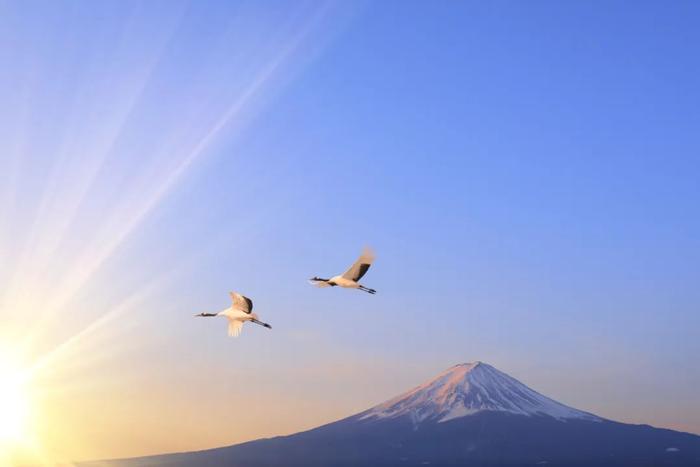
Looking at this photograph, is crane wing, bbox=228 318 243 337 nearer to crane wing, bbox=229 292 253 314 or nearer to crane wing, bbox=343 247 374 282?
crane wing, bbox=229 292 253 314

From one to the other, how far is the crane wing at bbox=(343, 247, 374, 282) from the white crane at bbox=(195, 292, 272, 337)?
6.88 m

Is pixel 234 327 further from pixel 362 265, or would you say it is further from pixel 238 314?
pixel 362 265

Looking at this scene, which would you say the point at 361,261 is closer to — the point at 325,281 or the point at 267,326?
the point at 325,281

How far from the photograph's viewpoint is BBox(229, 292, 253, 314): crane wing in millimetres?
50591

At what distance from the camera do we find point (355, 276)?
153 feet

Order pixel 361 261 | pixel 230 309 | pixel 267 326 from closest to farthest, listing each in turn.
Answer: pixel 361 261, pixel 267 326, pixel 230 309

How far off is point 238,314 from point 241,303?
33.8 inches

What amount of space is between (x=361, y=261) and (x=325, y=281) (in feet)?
13.6

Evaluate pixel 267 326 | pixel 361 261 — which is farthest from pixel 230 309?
pixel 361 261

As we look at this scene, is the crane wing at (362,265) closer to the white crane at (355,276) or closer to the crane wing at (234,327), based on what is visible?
the white crane at (355,276)

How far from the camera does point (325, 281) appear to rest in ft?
161

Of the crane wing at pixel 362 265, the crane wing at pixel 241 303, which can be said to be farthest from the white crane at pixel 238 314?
the crane wing at pixel 362 265

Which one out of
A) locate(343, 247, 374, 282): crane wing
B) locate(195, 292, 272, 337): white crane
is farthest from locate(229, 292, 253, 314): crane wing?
locate(343, 247, 374, 282): crane wing

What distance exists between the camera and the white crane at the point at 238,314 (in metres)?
50.6
